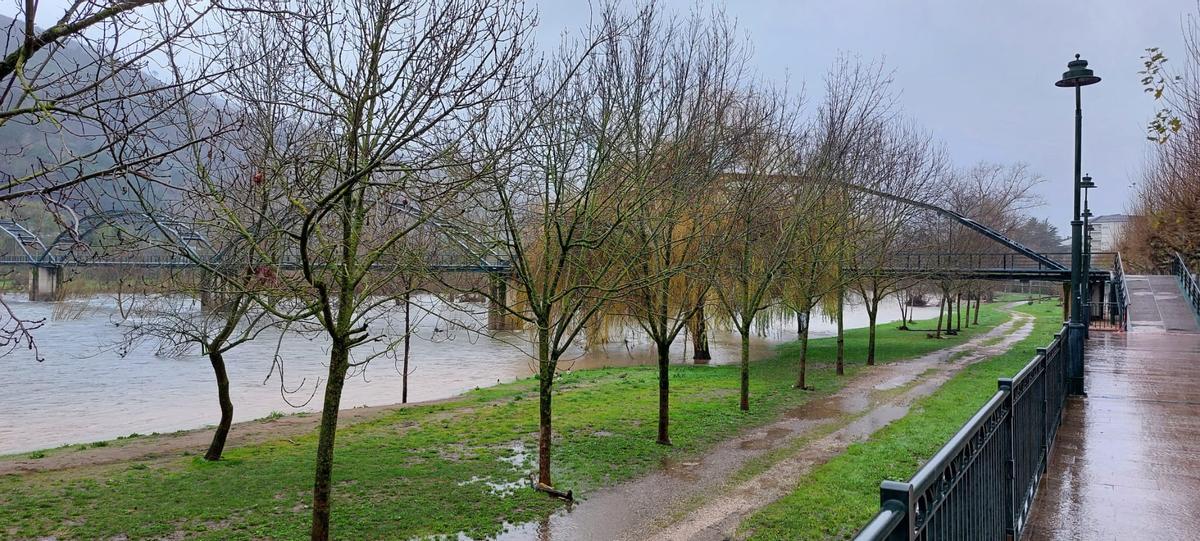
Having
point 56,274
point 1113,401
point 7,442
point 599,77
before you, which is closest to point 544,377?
point 599,77

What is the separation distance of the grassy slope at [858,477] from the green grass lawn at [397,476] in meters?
2.69

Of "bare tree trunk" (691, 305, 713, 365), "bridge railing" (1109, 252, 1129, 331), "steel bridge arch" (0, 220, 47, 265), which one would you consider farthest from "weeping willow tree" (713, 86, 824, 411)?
"bridge railing" (1109, 252, 1129, 331)

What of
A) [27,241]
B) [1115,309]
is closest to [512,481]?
[27,241]

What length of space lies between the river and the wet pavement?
3812mm

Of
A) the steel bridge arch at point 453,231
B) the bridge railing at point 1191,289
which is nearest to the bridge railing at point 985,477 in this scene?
the steel bridge arch at point 453,231

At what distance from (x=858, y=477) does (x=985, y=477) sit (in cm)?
672

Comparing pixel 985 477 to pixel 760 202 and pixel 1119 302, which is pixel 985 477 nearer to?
pixel 760 202

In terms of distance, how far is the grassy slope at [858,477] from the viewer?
8.83 meters

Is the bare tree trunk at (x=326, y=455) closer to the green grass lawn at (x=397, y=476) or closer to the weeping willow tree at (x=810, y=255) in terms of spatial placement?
the green grass lawn at (x=397, y=476)

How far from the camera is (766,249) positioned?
21.3 meters

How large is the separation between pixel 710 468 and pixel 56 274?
69886 millimetres

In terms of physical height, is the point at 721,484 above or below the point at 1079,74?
below

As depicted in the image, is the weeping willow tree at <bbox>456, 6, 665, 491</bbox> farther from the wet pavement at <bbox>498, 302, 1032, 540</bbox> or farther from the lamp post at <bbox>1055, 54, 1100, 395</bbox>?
the lamp post at <bbox>1055, 54, 1100, 395</bbox>

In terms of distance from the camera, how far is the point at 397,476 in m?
11.8
